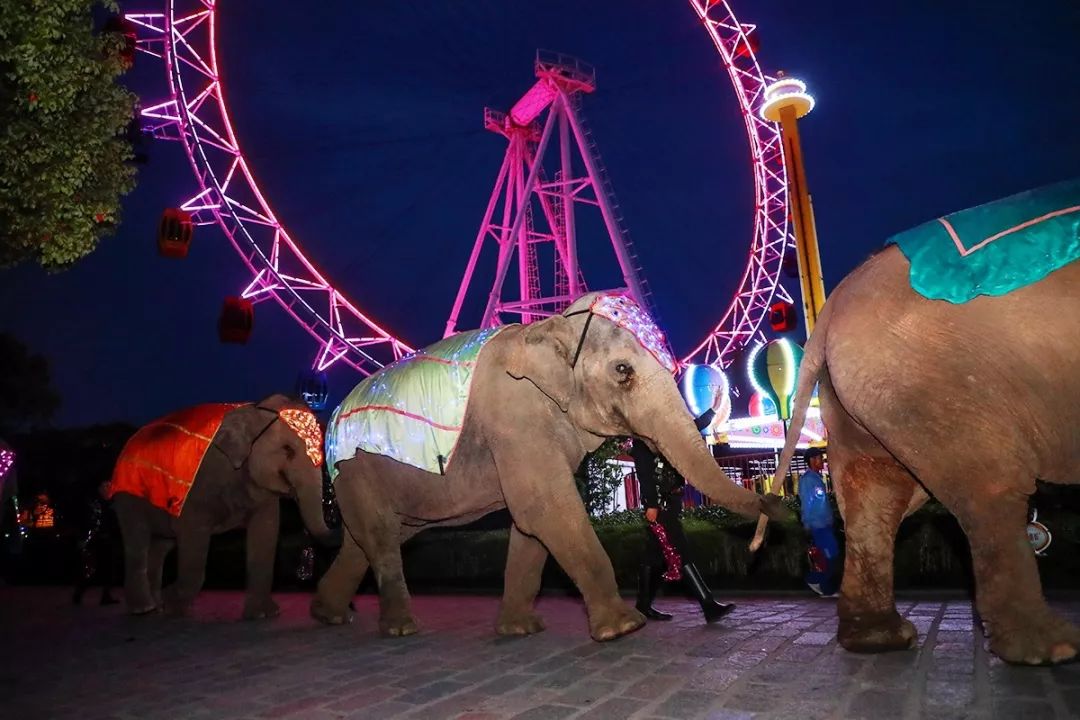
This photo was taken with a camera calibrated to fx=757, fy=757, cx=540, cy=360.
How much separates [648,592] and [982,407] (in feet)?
9.95

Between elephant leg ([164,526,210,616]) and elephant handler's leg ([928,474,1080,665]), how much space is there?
6.86m

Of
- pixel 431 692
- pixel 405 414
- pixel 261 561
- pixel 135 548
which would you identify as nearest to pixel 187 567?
pixel 261 561

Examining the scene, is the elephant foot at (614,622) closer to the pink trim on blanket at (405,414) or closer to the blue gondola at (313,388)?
the pink trim on blanket at (405,414)

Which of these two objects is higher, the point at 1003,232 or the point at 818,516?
the point at 1003,232

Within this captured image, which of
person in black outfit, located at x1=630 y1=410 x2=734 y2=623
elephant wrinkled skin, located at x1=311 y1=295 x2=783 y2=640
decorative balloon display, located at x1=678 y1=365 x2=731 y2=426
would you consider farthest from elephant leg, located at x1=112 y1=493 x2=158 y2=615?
decorative balloon display, located at x1=678 y1=365 x2=731 y2=426

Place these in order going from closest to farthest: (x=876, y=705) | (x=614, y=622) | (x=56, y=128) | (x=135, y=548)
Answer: (x=876, y=705)
(x=614, y=622)
(x=56, y=128)
(x=135, y=548)

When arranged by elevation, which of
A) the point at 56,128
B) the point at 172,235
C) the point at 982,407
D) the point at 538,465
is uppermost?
the point at 172,235

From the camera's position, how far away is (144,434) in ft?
28.2

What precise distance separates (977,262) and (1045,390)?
595 millimetres

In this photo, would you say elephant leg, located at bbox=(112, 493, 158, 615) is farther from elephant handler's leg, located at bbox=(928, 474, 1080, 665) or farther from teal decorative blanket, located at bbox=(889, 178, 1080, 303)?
teal decorative blanket, located at bbox=(889, 178, 1080, 303)

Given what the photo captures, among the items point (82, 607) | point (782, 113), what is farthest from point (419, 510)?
point (782, 113)

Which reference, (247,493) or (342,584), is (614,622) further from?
(247,493)

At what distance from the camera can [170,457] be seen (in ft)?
26.2

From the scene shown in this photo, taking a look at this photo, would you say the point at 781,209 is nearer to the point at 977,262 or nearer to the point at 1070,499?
the point at 1070,499
